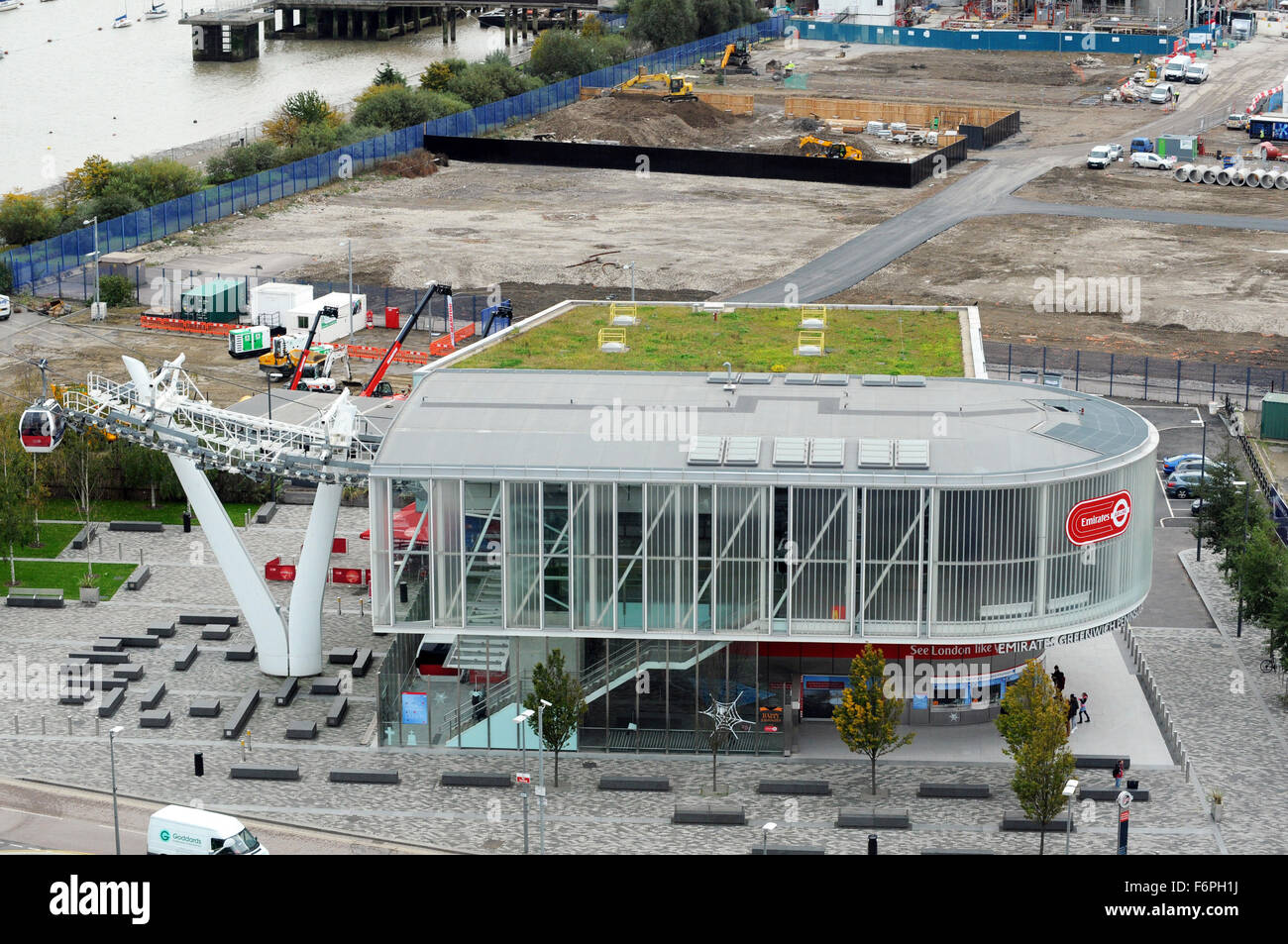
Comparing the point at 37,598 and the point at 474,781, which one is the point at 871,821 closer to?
the point at 474,781

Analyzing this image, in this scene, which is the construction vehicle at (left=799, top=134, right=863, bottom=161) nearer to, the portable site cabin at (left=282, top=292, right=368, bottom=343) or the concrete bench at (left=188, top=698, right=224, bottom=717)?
the portable site cabin at (left=282, top=292, right=368, bottom=343)

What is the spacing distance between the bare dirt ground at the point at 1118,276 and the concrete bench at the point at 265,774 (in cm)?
5982

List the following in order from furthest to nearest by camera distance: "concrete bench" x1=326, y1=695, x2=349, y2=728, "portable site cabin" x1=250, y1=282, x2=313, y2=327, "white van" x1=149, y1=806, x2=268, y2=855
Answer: "portable site cabin" x1=250, y1=282, x2=313, y2=327 < "concrete bench" x1=326, y1=695, x2=349, y2=728 < "white van" x1=149, y1=806, x2=268, y2=855

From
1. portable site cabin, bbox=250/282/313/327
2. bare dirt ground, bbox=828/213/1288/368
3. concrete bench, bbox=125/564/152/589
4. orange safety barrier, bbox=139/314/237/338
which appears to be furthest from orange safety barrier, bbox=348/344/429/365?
concrete bench, bbox=125/564/152/589

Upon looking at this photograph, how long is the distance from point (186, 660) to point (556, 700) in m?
15.4

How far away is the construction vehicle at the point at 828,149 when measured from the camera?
150 m

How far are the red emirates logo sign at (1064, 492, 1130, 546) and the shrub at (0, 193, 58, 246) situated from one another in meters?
86.6

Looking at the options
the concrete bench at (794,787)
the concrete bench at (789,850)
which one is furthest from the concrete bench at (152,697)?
the concrete bench at (789,850)

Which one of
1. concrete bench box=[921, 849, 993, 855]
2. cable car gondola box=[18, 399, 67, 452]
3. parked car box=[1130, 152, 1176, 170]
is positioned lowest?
concrete bench box=[921, 849, 993, 855]

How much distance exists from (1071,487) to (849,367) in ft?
62.6

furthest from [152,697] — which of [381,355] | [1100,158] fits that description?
[1100,158]

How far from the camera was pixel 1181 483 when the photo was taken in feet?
262

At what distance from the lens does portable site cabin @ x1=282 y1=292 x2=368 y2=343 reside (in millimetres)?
101250

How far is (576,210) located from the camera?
13575cm
